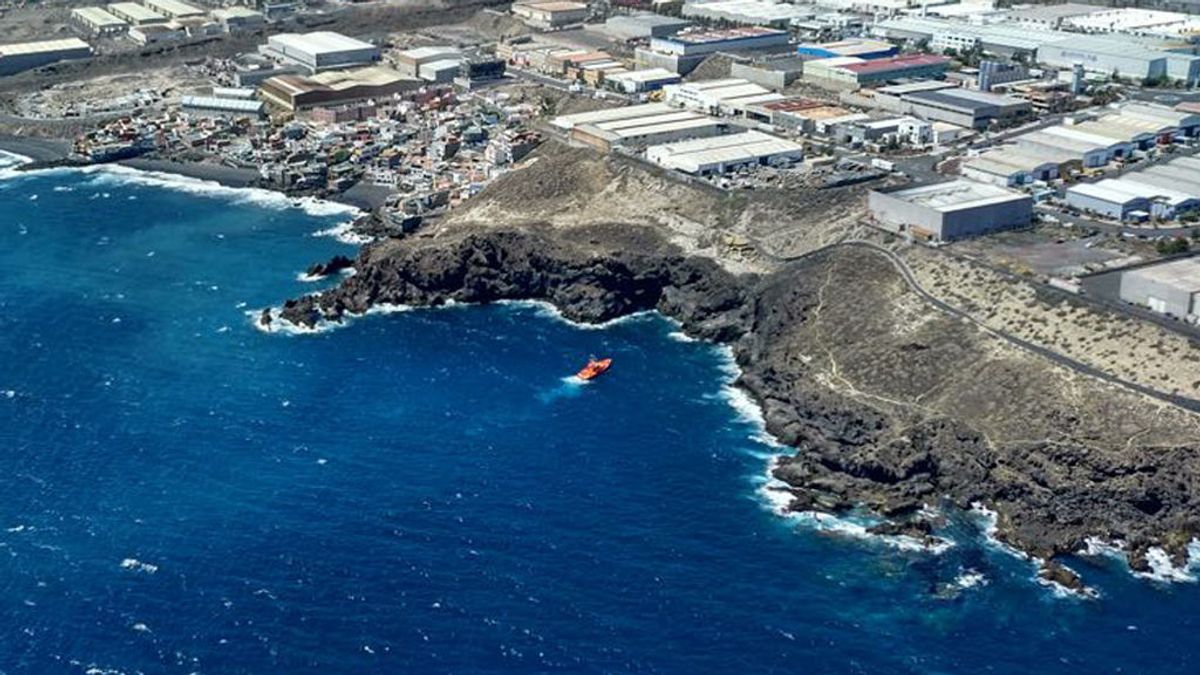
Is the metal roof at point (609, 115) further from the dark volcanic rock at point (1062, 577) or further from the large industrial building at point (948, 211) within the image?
the dark volcanic rock at point (1062, 577)

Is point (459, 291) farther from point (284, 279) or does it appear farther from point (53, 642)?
point (53, 642)

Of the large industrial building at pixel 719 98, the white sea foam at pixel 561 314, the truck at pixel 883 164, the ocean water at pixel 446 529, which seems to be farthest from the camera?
the large industrial building at pixel 719 98

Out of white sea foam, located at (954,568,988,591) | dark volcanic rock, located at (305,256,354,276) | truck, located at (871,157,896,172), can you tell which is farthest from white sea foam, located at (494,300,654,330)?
white sea foam, located at (954,568,988,591)

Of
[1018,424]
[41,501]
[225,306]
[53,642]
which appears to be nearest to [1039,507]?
[1018,424]

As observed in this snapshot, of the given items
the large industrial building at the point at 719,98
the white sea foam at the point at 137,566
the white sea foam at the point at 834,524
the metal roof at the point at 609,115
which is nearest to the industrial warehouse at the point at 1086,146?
the large industrial building at the point at 719,98

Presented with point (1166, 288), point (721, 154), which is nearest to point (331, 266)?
point (721, 154)

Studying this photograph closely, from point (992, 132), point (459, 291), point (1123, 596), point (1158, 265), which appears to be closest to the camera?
point (1123, 596)
